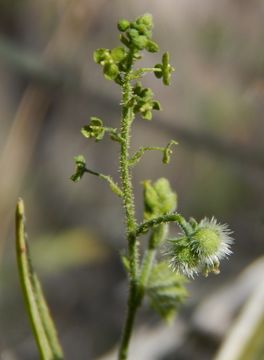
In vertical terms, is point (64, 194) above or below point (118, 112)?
below

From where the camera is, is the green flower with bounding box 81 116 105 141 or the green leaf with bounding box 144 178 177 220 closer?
the green flower with bounding box 81 116 105 141

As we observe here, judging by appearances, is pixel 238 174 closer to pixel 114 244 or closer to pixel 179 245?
pixel 114 244

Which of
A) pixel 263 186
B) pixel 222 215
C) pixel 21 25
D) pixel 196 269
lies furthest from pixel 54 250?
pixel 196 269

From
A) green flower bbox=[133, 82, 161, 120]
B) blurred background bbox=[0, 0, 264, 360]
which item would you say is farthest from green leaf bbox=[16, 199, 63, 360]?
blurred background bbox=[0, 0, 264, 360]

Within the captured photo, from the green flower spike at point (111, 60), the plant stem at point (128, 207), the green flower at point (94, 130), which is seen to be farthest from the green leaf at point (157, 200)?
the green flower spike at point (111, 60)

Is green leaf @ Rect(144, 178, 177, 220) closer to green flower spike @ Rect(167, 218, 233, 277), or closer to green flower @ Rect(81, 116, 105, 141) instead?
green flower spike @ Rect(167, 218, 233, 277)

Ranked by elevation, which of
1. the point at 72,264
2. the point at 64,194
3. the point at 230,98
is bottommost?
the point at 72,264
